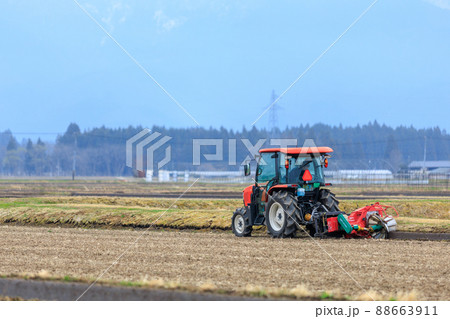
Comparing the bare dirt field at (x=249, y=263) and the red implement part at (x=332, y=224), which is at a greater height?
the red implement part at (x=332, y=224)

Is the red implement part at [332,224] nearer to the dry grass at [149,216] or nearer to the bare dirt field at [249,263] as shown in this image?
the bare dirt field at [249,263]

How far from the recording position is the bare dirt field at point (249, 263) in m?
11.2

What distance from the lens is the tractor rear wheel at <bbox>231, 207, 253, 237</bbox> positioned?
72.9ft

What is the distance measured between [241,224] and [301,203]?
2593 mm

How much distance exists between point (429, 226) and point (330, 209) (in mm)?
3711

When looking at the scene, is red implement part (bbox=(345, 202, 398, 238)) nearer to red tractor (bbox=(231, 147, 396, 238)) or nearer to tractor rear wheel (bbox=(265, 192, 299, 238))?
red tractor (bbox=(231, 147, 396, 238))

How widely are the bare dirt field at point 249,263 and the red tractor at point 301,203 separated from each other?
0.63 meters

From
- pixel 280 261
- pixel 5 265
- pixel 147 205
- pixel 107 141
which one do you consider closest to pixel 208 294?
pixel 280 261

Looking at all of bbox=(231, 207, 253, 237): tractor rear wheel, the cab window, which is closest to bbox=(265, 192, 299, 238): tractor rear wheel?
the cab window

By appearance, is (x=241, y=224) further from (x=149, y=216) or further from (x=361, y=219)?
(x=149, y=216)

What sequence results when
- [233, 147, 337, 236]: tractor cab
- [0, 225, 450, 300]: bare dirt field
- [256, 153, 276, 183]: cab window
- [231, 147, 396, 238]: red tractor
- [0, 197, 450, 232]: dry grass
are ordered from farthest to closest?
[0, 197, 450, 232]: dry grass
[256, 153, 276, 183]: cab window
[233, 147, 337, 236]: tractor cab
[231, 147, 396, 238]: red tractor
[0, 225, 450, 300]: bare dirt field

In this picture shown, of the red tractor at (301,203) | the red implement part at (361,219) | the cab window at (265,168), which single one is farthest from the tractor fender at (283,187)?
the red implement part at (361,219)

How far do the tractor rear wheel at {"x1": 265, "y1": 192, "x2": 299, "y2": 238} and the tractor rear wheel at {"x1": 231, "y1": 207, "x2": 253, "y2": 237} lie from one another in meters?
1.29

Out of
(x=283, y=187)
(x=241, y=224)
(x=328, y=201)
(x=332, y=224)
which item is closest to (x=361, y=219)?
(x=332, y=224)
